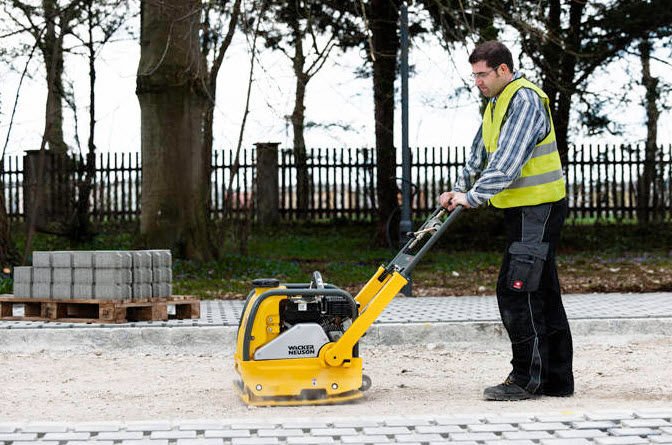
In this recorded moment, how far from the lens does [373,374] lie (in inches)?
337

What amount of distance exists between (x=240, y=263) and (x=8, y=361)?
9371 mm

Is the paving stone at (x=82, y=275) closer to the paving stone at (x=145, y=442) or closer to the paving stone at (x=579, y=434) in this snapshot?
the paving stone at (x=145, y=442)

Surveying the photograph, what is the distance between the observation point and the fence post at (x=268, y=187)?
29.0 meters

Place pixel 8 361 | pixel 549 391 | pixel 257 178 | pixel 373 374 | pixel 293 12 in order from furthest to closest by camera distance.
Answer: pixel 257 178
pixel 293 12
pixel 8 361
pixel 373 374
pixel 549 391

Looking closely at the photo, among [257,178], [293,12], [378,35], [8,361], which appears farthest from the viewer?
[257,178]

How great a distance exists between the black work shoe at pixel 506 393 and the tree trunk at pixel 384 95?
51.6ft

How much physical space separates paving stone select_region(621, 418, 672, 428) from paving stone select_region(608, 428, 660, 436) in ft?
0.25

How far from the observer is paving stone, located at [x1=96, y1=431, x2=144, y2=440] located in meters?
5.32

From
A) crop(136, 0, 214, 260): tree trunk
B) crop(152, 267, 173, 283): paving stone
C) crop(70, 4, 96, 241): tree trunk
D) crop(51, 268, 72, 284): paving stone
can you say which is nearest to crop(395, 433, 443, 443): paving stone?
crop(152, 267, 173, 283): paving stone

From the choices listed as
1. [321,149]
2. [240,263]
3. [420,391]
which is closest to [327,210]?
[321,149]

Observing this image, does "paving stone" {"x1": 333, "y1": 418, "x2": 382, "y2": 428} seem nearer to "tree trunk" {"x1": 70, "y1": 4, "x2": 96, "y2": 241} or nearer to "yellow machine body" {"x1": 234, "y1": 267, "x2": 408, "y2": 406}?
"yellow machine body" {"x1": 234, "y1": 267, "x2": 408, "y2": 406}

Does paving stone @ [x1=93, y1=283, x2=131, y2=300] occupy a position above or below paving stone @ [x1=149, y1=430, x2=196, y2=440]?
above

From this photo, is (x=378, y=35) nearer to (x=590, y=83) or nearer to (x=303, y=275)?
(x=590, y=83)

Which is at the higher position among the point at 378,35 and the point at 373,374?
the point at 378,35
